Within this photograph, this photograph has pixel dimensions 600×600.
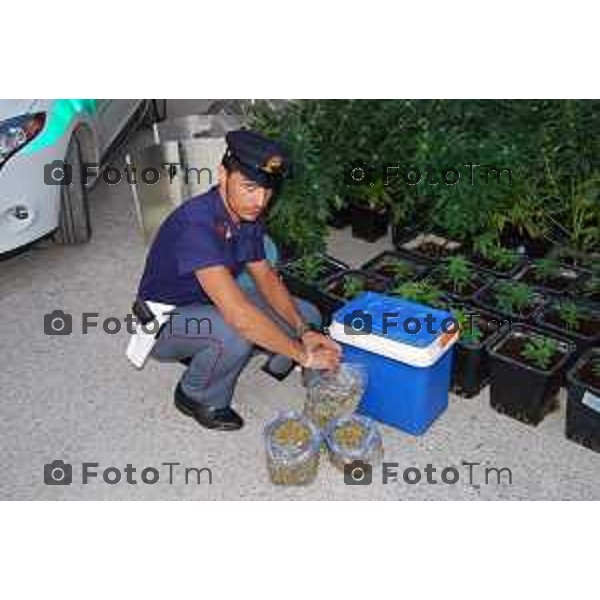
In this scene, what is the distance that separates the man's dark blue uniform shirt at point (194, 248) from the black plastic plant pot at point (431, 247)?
121 cm

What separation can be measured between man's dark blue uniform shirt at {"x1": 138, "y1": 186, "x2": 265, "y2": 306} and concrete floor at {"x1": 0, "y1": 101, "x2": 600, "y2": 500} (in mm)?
556

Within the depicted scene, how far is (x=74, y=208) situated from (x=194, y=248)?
81.6 inches

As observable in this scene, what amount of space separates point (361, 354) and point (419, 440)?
0.44 metres

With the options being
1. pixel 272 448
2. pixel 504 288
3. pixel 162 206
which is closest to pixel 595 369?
pixel 504 288

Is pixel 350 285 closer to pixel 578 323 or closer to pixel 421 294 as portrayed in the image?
pixel 421 294

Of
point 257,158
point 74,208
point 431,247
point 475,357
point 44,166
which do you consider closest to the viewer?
point 257,158

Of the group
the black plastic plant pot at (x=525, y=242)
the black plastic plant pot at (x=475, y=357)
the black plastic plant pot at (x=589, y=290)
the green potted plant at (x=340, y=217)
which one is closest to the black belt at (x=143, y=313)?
the black plastic plant pot at (x=475, y=357)

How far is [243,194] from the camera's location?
271 cm

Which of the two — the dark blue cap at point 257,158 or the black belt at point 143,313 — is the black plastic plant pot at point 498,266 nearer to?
the dark blue cap at point 257,158

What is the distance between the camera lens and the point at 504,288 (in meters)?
3.54

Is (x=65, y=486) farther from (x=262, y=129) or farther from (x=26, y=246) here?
(x=262, y=129)

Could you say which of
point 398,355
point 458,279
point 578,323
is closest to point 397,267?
point 458,279

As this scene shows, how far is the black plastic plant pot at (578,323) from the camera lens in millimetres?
3240

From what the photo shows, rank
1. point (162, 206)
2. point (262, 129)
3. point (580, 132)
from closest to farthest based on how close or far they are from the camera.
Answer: point (580, 132) → point (262, 129) → point (162, 206)
